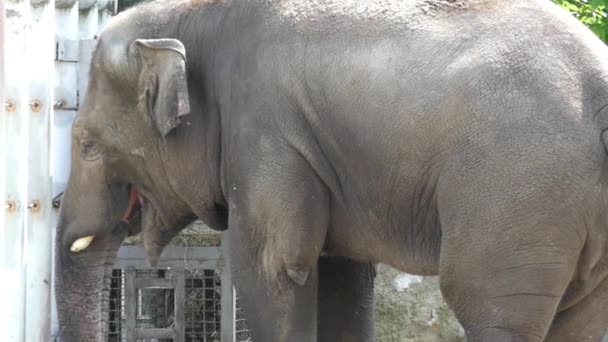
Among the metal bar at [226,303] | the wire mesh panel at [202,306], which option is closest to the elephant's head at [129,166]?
the metal bar at [226,303]

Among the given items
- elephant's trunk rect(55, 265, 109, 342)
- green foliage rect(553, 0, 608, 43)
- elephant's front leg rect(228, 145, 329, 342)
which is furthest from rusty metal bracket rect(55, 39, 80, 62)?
green foliage rect(553, 0, 608, 43)

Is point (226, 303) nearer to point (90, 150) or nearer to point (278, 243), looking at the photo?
point (90, 150)

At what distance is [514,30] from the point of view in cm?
626

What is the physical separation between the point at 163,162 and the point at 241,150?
62 cm

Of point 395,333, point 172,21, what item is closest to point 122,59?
point 172,21

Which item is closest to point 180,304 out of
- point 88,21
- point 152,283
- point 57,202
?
point 152,283

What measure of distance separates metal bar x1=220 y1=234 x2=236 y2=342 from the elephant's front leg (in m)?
→ 1.87

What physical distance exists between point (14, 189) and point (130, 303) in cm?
216

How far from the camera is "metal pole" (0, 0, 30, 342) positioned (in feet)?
22.1

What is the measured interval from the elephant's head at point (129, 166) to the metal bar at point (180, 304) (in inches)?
39.1

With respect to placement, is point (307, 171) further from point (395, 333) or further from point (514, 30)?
point (395, 333)

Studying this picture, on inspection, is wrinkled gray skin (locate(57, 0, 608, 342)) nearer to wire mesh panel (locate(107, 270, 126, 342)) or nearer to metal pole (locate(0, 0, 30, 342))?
metal pole (locate(0, 0, 30, 342))

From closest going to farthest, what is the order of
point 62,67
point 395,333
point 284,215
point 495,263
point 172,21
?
point 495,263
point 284,215
point 172,21
point 62,67
point 395,333

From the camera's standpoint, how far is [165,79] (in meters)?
6.98
